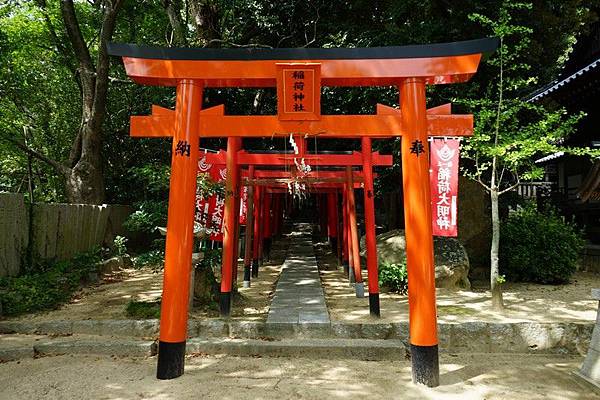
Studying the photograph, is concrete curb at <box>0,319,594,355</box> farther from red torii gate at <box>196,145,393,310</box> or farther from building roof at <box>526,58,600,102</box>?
building roof at <box>526,58,600,102</box>

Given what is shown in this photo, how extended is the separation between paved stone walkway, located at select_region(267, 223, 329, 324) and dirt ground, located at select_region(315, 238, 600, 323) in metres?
0.29

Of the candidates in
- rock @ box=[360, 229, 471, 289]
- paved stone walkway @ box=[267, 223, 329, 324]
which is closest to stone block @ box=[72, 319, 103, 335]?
paved stone walkway @ box=[267, 223, 329, 324]

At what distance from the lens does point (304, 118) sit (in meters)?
4.66

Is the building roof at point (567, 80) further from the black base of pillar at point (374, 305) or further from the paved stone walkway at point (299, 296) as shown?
the paved stone walkway at point (299, 296)

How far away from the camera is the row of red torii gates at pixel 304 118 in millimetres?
4391

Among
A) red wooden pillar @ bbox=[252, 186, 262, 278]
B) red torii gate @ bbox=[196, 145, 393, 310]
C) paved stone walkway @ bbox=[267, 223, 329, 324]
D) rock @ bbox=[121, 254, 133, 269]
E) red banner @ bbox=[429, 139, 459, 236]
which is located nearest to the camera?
paved stone walkway @ bbox=[267, 223, 329, 324]

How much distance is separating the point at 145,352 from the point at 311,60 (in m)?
4.26

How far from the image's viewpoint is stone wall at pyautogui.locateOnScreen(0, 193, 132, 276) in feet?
25.3

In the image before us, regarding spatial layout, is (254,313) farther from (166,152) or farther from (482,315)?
(166,152)

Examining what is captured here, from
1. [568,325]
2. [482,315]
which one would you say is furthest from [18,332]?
[568,325]

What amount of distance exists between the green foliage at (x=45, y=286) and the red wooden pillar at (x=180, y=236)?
3725 mm

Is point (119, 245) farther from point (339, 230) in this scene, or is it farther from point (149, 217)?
point (339, 230)

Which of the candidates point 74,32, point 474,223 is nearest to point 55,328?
point 74,32

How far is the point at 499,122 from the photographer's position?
283 inches
